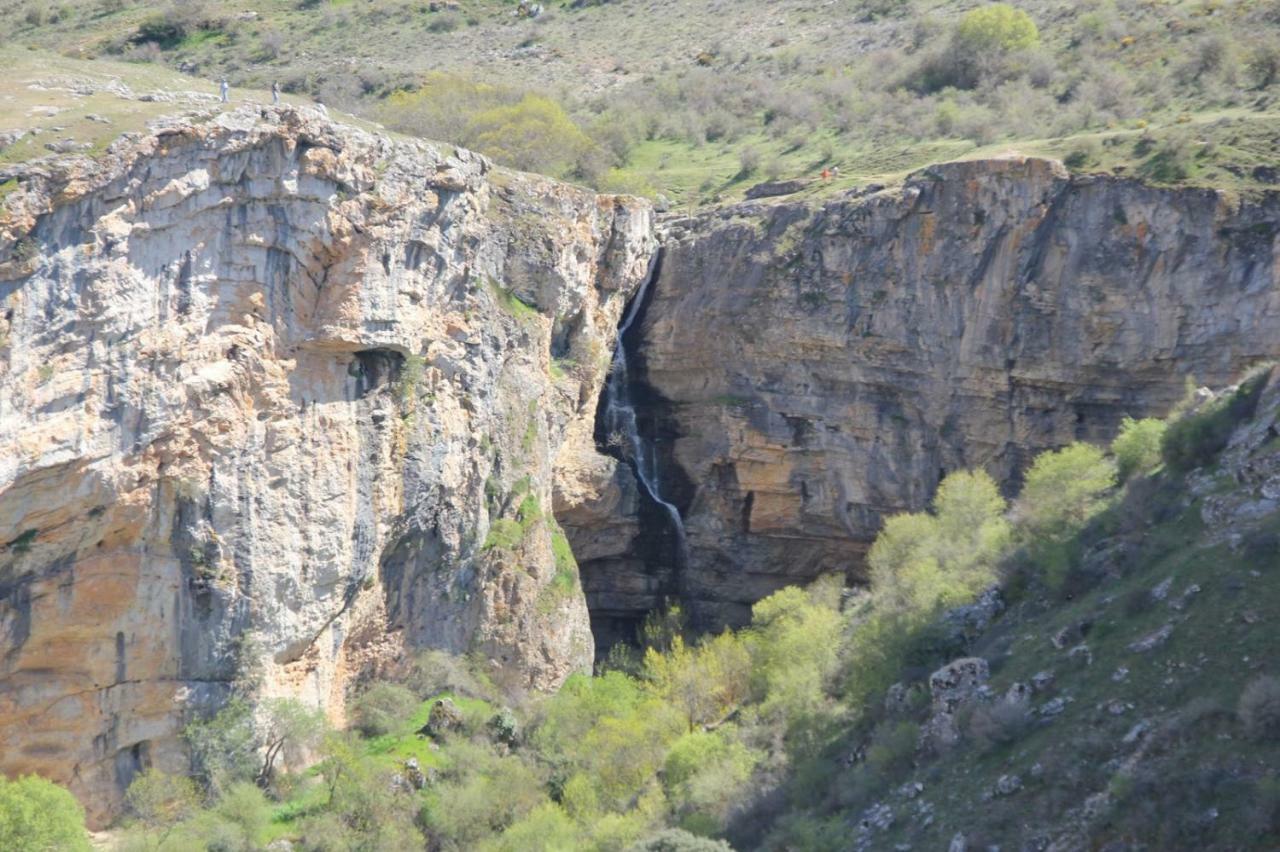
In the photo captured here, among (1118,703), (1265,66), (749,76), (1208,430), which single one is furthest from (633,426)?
(749,76)

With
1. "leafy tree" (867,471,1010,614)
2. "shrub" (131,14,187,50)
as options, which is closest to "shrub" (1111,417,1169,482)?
"leafy tree" (867,471,1010,614)

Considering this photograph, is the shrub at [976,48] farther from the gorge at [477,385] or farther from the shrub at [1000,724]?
the shrub at [1000,724]

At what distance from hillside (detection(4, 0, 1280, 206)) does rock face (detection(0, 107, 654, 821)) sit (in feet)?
46.8

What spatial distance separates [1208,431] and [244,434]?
1802 centimetres

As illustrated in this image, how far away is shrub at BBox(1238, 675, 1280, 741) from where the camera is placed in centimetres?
1500

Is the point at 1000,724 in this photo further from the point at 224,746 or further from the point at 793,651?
the point at 224,746

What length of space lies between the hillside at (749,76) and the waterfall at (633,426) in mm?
5360

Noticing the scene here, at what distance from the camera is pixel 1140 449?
2708 cm

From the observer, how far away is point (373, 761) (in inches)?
1097

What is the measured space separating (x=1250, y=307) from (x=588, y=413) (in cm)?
1634

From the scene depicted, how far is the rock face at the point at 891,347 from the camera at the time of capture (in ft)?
107

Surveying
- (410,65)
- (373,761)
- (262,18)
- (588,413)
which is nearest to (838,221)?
(588,413)

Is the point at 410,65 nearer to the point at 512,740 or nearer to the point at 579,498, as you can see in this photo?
the point at 579,498

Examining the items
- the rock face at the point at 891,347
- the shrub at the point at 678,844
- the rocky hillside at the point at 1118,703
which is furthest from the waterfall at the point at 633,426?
the shrub at the point at 678,844
